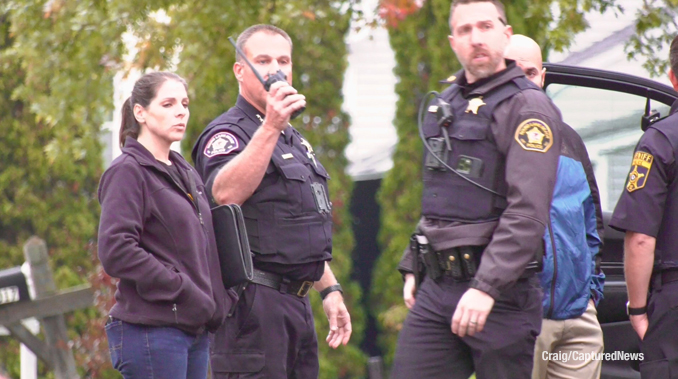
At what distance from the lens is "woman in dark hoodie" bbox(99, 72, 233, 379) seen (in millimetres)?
3352

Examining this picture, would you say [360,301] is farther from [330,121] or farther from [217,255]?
[217,255]

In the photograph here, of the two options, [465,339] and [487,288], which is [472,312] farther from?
[465,339]

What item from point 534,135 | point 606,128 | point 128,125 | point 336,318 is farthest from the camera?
point 606,128

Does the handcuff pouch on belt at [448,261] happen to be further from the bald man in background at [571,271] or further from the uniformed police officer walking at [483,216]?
the bald man in background at [571,271]

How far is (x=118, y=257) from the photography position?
3.32 meters

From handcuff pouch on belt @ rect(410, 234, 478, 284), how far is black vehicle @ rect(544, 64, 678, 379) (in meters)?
1.22

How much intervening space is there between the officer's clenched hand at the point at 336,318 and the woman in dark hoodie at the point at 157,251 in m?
0.63

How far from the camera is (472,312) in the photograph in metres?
3.07

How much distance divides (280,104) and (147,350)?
101 centimetres

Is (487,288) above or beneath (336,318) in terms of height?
above

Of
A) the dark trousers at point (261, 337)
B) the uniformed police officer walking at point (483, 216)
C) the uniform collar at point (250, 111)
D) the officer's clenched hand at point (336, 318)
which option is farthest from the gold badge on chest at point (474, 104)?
the officer's clenched hand at point (336, 318)

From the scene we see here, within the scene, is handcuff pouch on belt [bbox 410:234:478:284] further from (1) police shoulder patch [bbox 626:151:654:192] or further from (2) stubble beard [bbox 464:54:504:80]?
(1) police shoulder patch [bbox 626:151:654:192]

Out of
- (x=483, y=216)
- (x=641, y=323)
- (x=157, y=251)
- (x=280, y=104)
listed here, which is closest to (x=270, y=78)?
(x=280, y=104)

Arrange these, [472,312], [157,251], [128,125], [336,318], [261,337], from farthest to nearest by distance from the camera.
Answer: [336,318]
[128,125]
[261,337]
[157,251]
[472,312]
